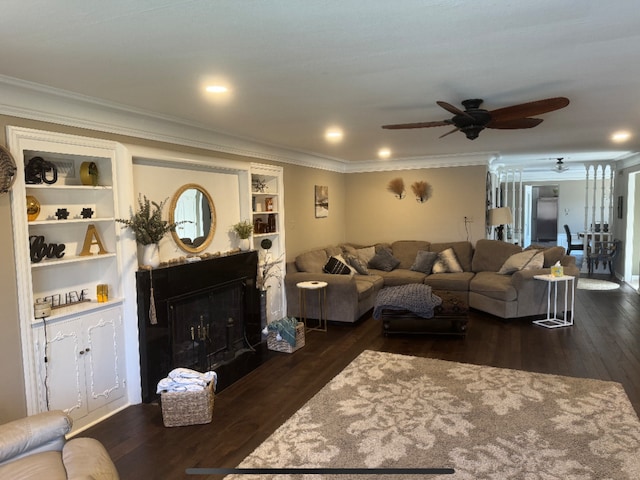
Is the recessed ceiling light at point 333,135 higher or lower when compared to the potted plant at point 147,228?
higher

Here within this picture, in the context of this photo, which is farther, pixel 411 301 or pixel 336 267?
pixel 336 267

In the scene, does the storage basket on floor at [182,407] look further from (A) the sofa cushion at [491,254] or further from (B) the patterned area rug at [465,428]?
(A) the sofa cushion at [491,254]

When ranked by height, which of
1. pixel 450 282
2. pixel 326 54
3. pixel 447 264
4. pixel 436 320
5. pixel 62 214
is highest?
pixel 326 54

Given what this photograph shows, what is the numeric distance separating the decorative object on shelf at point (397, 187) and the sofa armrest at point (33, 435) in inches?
245

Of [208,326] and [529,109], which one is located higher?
[529,109]

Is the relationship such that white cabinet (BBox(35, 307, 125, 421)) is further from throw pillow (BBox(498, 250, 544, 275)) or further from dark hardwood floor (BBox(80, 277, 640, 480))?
throw pillow (BBox(498, 250, 544, 275))

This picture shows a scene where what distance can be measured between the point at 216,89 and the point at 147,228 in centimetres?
128

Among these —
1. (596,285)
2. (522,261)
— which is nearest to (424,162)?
(522,261)

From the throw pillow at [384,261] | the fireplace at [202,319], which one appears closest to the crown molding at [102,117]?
the fireplace at [202,319]

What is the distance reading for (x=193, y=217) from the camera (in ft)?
13.9

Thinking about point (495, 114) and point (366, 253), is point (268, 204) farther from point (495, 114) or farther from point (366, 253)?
point (495, 114)

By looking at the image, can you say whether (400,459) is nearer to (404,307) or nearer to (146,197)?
(404,307)

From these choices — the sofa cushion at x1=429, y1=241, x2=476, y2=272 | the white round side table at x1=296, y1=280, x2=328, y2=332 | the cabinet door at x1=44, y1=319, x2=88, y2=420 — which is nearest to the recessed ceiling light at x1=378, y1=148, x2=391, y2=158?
the sofa cushion at x1=429, y1=241, x2=476, y2=272

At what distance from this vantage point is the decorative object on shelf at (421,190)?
24.3ft
